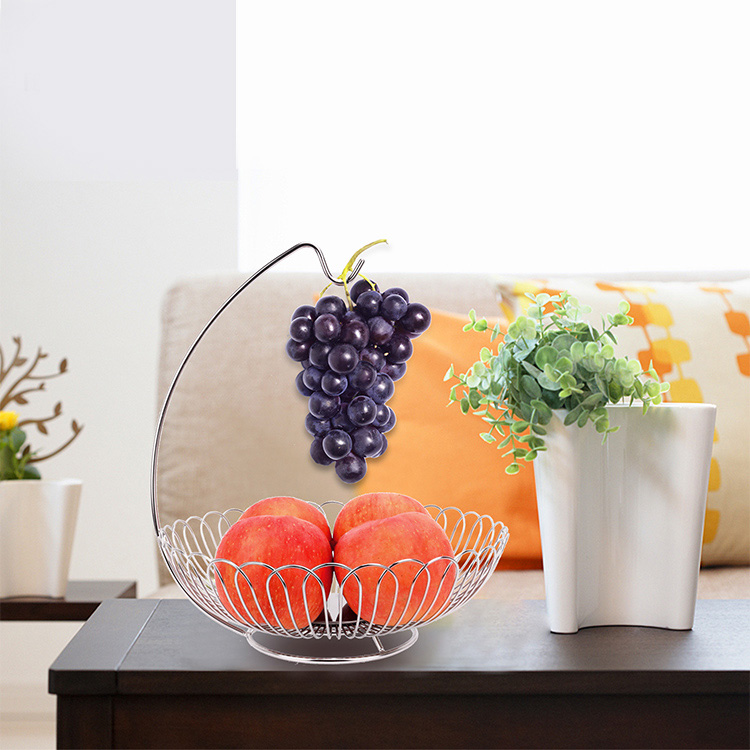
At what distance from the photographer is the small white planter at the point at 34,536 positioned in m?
1.44

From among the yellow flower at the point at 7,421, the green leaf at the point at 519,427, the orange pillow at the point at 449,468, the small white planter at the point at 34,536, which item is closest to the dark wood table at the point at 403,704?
the green leaf at the point at 519,427

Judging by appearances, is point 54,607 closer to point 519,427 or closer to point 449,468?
point 449,468

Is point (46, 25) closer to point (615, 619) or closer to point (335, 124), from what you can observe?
point (335, 124)

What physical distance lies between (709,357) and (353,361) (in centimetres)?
85

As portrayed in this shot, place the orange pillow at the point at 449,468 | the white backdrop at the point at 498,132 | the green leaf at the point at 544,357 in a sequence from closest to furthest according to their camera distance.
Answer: the green leaf at the point at 544,357, the orange pillow at the point at 449,468, the white backdrop at the point at 498,132

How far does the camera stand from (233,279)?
157 centimetres

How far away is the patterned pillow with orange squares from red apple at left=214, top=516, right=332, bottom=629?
0.82m

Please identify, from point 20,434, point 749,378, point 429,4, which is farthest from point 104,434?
point 749,378

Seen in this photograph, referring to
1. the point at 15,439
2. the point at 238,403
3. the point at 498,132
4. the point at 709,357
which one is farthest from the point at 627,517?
the point at 498,132

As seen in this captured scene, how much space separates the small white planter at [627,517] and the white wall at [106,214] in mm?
1396

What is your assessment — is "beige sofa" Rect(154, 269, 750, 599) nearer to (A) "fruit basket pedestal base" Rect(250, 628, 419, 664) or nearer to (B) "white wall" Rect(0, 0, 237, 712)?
(B) "white wall" Rect(0, 0, 237, 712)

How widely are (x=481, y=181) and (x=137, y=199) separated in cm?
81

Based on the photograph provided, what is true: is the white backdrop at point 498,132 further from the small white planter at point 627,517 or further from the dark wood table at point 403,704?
the dark wood table at point 403,704

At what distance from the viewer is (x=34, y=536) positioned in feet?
4.72
